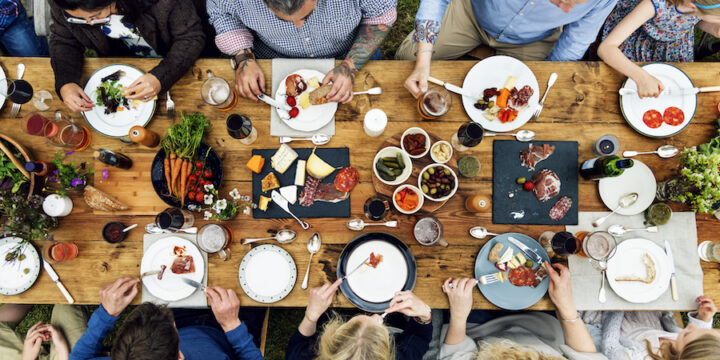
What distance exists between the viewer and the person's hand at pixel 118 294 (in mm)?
1837

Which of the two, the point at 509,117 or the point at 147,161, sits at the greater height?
the point at 509,117

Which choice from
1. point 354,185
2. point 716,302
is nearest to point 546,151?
point 354,185

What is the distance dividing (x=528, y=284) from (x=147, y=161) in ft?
7.29

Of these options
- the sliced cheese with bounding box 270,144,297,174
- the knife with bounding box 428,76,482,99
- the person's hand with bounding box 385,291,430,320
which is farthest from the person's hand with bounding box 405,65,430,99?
the person's hand with bounding box 385,291,430,320

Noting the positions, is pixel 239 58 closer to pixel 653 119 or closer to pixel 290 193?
pixel 290 193

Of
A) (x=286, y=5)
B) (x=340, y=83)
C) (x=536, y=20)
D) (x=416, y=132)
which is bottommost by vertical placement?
(x=416, y=132)

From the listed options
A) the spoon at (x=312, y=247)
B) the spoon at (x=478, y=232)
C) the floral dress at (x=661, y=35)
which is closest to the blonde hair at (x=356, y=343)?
the spoon at (x=312, y=247)

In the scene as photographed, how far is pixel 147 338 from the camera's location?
5.23 ft

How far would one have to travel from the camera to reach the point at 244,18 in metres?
2.06

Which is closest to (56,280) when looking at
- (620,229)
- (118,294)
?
(118,294)

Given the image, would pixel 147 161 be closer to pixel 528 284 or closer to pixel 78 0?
pixel 78 0

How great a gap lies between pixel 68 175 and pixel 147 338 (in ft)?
3.26

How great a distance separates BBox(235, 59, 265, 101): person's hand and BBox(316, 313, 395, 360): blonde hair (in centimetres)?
133

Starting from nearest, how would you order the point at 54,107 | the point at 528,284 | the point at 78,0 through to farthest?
the point at 78,0
the point at 528,284
the point at 54,107
